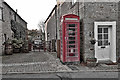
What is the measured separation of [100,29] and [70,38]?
2114 mm

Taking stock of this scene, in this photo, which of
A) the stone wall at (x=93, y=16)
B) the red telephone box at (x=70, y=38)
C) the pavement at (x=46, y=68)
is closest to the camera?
the pavement at (x=46, y=68)

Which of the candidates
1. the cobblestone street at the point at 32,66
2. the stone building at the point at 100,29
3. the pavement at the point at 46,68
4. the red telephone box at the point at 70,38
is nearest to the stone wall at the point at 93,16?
the stone building at the point at 100,29

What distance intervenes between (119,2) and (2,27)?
36.8 ft

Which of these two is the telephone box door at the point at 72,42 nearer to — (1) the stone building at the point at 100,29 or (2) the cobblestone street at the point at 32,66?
(1) the stone building at the point at 100,29

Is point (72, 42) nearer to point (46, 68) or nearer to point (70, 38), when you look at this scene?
point (70, 38)

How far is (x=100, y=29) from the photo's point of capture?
8328 mm

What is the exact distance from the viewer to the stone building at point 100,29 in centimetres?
797

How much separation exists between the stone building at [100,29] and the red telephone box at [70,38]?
1.60 ft

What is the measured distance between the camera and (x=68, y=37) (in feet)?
26.0

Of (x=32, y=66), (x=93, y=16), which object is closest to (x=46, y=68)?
(x=32, y=66)

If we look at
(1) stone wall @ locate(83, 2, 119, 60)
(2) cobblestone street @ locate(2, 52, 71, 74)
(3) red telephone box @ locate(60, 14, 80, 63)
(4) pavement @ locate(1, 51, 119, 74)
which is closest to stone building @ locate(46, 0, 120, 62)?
(1) stone wall @ locate(83, 2, 119, 60)

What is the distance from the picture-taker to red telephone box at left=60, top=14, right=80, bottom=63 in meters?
7.79

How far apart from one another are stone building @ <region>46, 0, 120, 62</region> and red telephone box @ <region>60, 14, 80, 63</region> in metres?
0.49

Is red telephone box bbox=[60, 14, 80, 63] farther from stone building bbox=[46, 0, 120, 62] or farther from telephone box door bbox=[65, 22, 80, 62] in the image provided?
stone building bbox=[46, 0, 120, 62]
